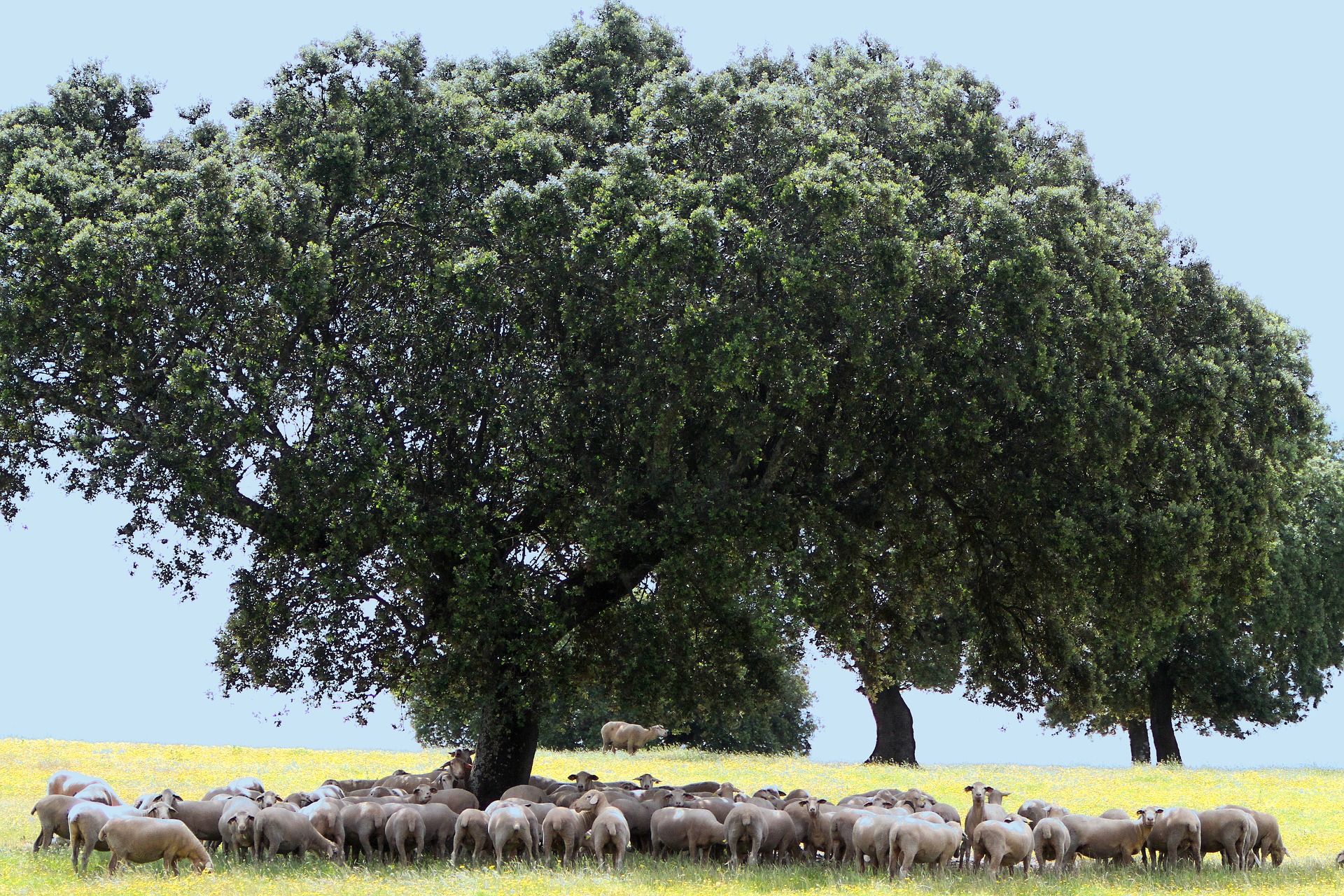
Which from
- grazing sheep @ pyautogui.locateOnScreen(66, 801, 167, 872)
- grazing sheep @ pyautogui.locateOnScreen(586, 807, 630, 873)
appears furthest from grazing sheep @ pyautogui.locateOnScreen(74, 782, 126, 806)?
grazing sheep @ pyautogui.locateOnScreen(586, 807, 630, 873)

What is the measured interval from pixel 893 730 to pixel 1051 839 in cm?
2430

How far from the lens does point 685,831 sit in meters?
20.8

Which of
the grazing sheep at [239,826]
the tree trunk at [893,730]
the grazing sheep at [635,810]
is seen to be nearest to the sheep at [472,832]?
the grazing sheep at [635,810]

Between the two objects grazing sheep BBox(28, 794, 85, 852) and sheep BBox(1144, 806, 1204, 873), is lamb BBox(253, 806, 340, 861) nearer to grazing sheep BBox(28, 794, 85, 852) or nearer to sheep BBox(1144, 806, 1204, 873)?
grazing sheep BBox(28, 794, 85, 852)

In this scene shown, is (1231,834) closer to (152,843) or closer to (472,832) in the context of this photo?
(472,832)

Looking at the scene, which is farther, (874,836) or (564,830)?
(564,830)

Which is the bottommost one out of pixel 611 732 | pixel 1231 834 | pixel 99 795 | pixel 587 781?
pixel 1231 834

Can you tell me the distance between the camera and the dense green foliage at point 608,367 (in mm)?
21688

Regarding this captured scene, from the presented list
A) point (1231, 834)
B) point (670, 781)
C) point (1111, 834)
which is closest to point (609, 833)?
point (1111, 834)

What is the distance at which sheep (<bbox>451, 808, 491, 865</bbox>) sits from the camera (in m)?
20.4

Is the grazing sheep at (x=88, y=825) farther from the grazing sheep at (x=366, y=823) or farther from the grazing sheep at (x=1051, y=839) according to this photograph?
the grazing sheep at (x=1051, y=839)

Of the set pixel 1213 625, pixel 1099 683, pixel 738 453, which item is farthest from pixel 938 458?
pixel 1213 625

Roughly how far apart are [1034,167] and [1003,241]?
10.4ft

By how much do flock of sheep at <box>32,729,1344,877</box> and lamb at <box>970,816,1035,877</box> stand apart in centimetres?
2
